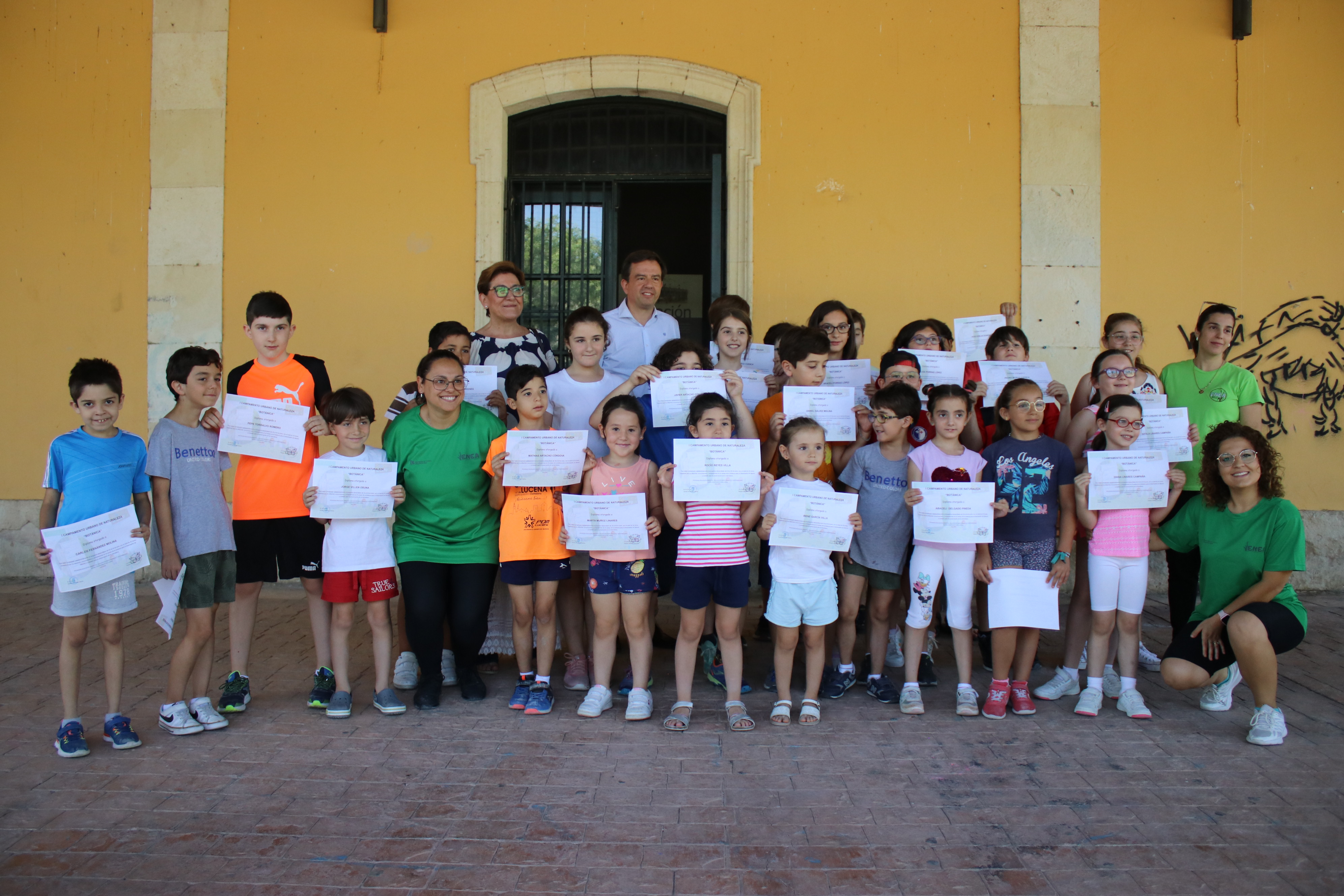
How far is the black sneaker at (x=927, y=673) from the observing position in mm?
4414

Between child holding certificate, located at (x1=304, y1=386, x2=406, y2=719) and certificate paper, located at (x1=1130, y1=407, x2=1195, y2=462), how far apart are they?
3436mm

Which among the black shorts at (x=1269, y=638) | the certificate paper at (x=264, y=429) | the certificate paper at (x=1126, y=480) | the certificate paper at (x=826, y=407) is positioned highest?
the certificate paper at (x=826, y=407)

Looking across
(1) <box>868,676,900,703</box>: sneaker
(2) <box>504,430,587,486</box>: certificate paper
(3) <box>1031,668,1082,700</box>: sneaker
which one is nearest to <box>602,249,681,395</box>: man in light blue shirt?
(2) <box>504,430,587,486</box>: certificate paper

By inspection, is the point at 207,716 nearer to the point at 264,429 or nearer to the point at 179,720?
the point at 179,720

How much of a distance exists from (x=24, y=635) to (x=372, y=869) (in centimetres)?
392

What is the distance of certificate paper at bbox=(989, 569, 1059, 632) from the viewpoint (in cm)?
393

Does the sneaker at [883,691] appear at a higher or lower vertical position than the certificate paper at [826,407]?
lower

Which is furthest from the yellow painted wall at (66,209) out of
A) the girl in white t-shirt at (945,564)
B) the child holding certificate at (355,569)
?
the girl in white t-shirt at (945,564)

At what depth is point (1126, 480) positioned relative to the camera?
3.99 metres

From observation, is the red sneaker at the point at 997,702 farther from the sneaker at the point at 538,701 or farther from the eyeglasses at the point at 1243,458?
the sneaker at the point at 538,701

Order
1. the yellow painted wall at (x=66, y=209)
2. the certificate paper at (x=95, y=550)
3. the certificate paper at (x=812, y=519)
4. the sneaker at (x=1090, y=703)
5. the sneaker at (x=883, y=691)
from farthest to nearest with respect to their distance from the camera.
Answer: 1. the yellow painted wall at (x=66, y=209)
2. the sneaker at (x=883, y=691)
3. the sneaker at (x=1090, y=703)
4. the certificate paper at (x=812, y=519)
5. the certificate paper at (x=95, y=550)

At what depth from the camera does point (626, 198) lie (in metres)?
11.2

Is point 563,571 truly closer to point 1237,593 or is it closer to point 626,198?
point 1237,593

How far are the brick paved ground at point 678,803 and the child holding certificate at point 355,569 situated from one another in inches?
5.9
